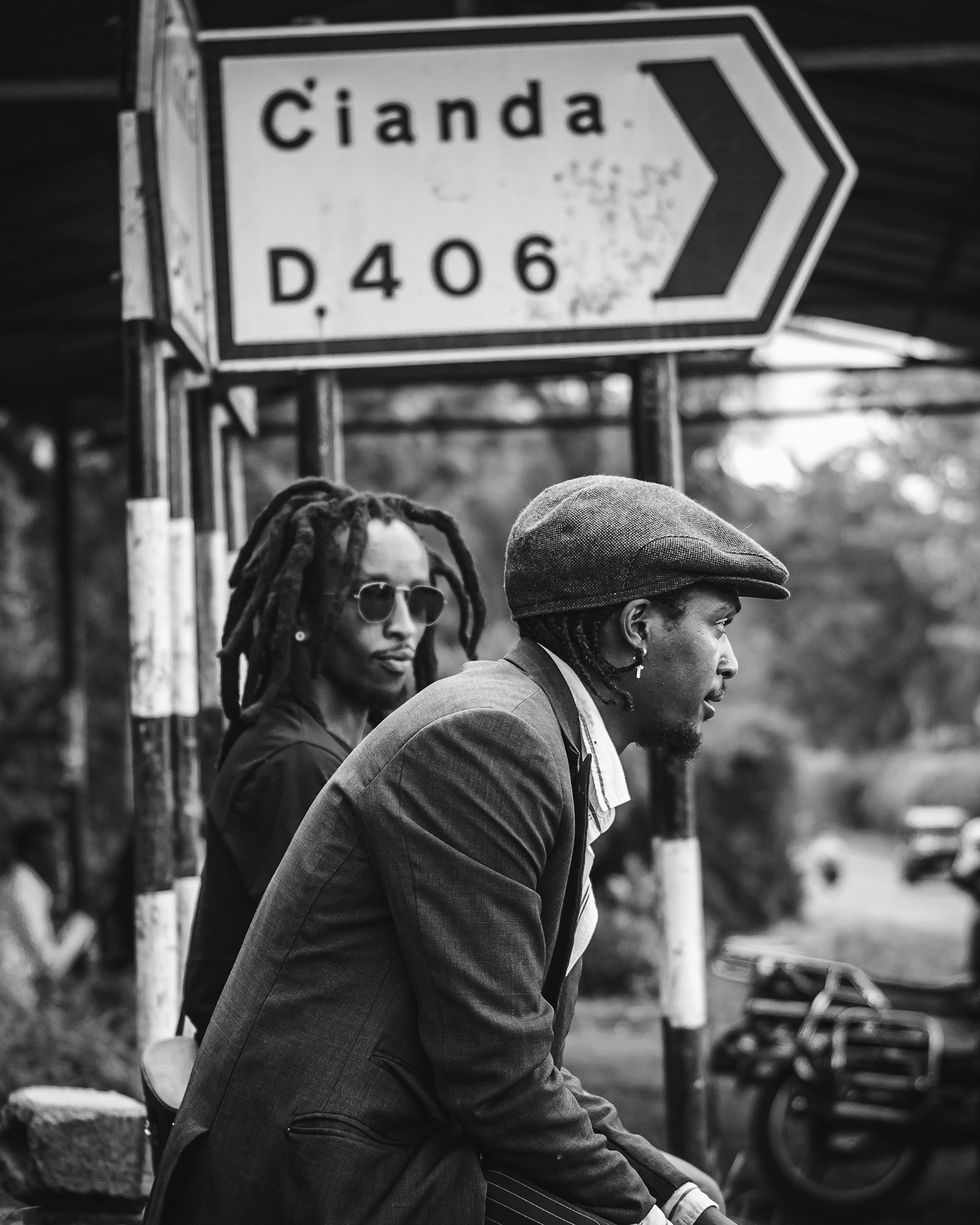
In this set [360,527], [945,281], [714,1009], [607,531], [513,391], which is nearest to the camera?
[607,531]

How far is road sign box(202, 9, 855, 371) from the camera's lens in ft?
10.9

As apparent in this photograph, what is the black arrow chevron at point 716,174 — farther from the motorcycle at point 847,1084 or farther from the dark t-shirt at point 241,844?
the motorcycle at point 847,1084

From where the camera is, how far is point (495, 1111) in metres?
1.89

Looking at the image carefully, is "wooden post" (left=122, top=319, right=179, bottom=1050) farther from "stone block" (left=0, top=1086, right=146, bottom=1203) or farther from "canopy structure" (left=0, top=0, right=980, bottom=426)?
"canopy structure" (left=0, top=0, right=980, bottom=426)

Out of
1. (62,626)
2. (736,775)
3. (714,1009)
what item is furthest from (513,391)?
(714,1009)

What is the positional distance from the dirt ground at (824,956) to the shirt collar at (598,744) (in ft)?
8.43

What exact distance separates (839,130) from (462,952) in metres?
5.64

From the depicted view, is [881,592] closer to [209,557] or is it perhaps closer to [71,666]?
[71,666]

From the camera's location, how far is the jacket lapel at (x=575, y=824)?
204cm

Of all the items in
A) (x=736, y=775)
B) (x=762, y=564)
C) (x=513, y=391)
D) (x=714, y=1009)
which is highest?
(x=513, y=391)

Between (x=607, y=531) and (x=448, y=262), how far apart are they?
1.46 m

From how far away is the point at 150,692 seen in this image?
312cm

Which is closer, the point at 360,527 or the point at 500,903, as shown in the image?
the point at 500,903

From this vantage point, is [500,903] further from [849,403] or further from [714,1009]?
[849,403]
